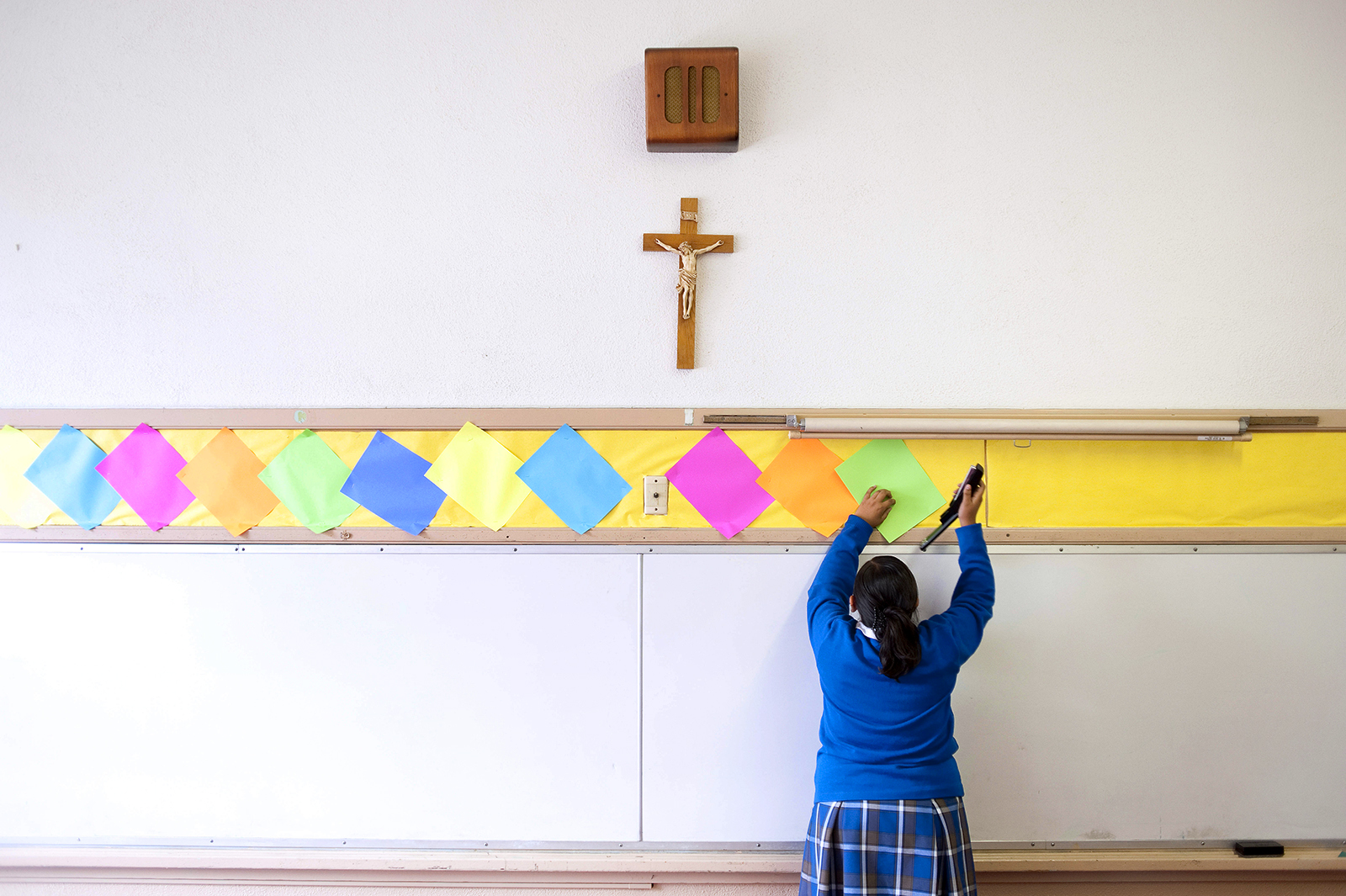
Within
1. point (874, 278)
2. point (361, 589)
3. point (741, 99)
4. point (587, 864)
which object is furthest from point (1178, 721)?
point (361, 589)

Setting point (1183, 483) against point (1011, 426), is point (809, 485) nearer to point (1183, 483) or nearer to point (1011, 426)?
point (1011, 426)

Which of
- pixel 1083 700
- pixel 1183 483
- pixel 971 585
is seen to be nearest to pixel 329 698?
pixel 971 585

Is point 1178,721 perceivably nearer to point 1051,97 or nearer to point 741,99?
point 1051,97

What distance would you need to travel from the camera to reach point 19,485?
1850mm

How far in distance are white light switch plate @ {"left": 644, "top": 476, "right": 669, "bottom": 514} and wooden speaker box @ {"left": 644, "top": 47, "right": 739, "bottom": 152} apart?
0.88m

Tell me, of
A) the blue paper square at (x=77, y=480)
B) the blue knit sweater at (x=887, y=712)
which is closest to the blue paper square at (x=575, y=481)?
the blue knit sweater at (x=887, y=712)

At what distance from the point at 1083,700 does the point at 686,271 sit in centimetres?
151

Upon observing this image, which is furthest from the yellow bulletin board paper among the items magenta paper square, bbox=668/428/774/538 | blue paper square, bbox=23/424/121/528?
blue paper square, bbox=23/424/121/528

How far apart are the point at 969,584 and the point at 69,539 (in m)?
2.32

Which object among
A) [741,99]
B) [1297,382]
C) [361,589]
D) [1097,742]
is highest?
[741,99]

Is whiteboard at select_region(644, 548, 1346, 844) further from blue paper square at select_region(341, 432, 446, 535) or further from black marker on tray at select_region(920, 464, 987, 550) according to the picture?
blue paper square at select_region(341, 432, 446, 535)

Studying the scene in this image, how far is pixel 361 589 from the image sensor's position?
182 centimetres

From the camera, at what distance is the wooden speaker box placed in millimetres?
1759

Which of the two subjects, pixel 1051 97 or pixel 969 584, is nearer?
pixel 969 584
